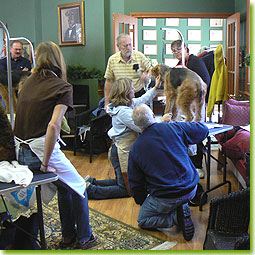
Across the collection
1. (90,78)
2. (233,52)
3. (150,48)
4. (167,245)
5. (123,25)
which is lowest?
(167,245)

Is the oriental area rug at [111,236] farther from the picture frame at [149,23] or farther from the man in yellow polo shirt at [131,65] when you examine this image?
the picture frame at [149,23]

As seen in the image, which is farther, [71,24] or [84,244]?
[71,24]

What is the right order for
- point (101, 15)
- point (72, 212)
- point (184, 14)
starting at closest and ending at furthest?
1. point (72, 212)
2. point (101, 15)
3. point (184, 14)

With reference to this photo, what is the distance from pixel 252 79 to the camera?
1.83 metres

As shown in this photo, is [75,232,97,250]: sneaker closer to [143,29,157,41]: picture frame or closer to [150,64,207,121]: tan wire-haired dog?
[150,64,207,121]: tan wire-haired dog

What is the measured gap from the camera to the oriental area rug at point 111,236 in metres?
2.60

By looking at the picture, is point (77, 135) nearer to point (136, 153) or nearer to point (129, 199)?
point (129, 199)

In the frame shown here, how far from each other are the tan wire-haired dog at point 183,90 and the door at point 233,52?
11.0ft

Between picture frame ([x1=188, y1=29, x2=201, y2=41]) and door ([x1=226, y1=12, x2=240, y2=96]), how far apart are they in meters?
2.78

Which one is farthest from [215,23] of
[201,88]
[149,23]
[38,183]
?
[38,183]

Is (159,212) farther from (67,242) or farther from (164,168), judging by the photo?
(67,242)

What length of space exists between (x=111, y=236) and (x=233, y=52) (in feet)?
14.6

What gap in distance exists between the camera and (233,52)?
6.36 meters

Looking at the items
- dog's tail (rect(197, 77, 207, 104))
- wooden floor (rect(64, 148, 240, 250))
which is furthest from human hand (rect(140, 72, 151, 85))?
wooden floor (rect(64, 148, 240, 250))
